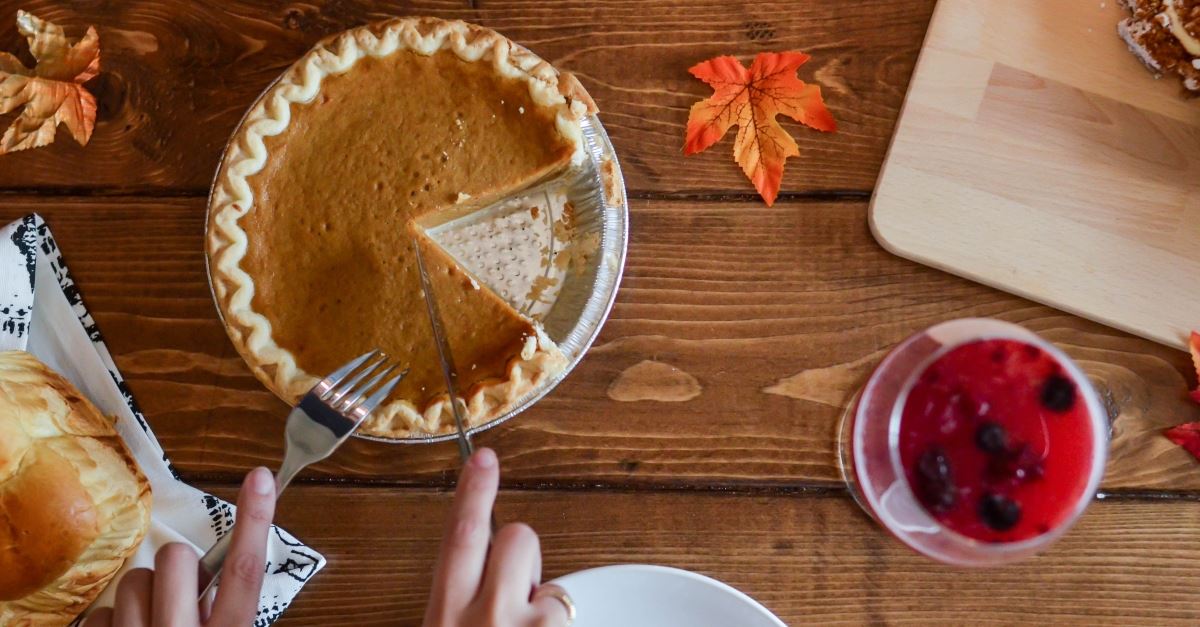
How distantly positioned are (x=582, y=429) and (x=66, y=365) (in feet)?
3.86

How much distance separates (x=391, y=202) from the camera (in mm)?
1964

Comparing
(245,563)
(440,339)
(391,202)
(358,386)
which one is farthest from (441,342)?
(245,563)

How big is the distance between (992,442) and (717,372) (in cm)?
64

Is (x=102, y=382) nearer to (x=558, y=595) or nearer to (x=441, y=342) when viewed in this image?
(x=441, y=342)

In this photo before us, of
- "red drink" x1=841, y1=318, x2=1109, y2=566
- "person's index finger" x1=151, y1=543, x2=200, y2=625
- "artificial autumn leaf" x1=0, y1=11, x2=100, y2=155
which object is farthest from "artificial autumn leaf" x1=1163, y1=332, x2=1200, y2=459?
"artificial autumn leaf" x1=0, y1=11, x2=100, y2=155

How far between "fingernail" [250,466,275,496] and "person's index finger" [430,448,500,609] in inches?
14.3

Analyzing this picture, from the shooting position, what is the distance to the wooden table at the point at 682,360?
1985 mm

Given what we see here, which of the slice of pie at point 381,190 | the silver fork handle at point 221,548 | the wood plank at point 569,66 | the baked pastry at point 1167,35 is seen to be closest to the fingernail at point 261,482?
the silver fork handle at point 221,548

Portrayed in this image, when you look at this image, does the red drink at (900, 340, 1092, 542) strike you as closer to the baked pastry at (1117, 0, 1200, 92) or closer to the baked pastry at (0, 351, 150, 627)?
the baked pastry at (1117, 0, 1200, 92)

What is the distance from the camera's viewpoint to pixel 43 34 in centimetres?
209

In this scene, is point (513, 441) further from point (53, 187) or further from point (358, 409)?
point (53, 187)

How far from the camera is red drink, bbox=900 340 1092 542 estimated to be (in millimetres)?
1551

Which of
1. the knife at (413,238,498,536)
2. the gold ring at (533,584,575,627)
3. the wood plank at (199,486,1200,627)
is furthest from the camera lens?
the wood plank at (199,486,1200,627)

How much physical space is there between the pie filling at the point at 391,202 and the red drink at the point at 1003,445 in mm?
787
